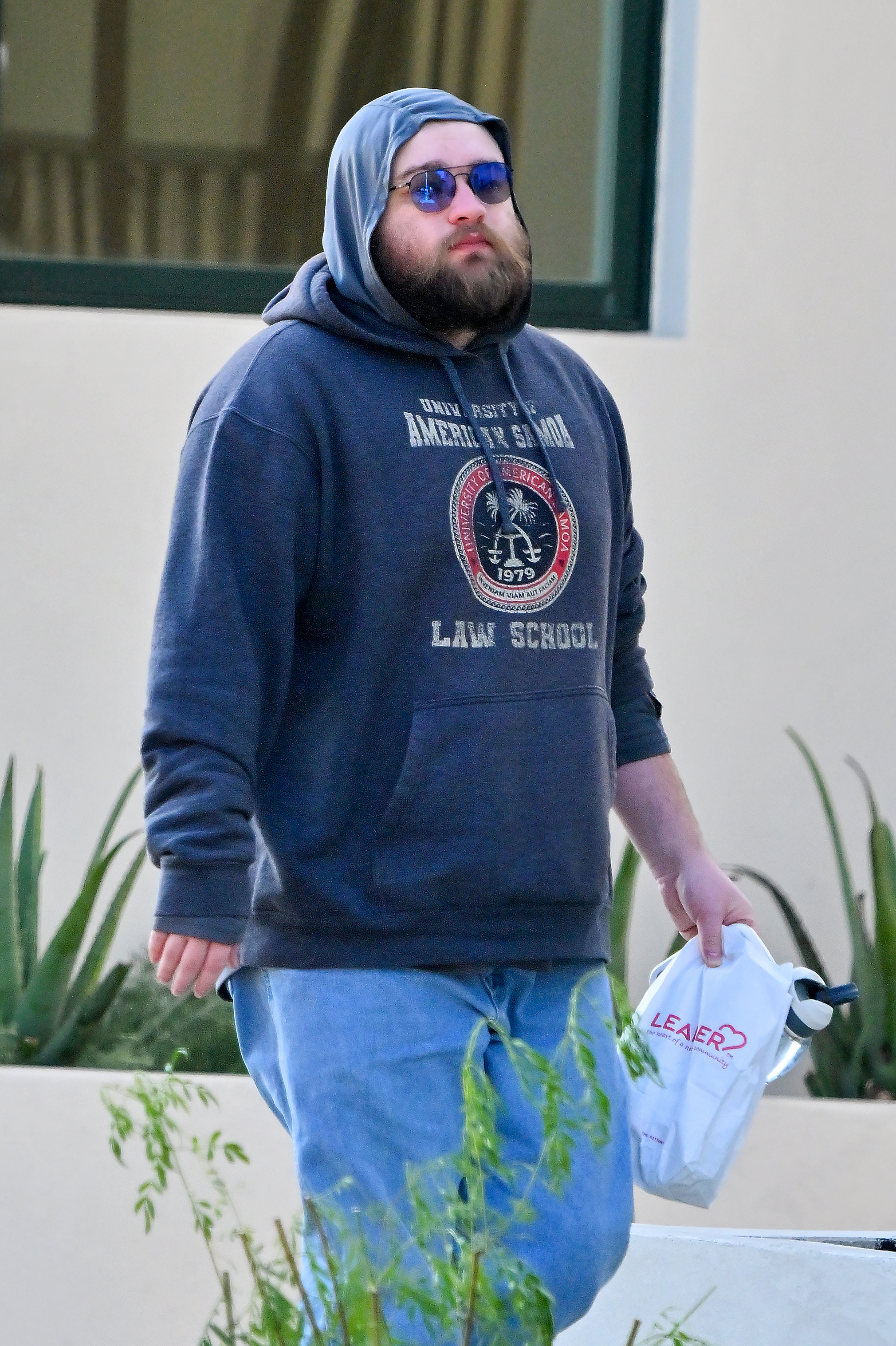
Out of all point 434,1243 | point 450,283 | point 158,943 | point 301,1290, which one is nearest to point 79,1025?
point 158,943

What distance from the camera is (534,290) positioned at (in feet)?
12.1

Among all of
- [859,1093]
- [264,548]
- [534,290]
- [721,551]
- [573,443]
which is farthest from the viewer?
[534,290]

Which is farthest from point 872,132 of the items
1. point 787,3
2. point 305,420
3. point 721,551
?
point 305,420

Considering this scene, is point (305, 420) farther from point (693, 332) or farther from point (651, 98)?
point (651, 98)

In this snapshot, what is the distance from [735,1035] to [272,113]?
2.60 meters

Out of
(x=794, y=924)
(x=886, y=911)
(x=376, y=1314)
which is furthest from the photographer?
(x=794, y=924)

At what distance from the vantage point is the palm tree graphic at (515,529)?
1.78 meters

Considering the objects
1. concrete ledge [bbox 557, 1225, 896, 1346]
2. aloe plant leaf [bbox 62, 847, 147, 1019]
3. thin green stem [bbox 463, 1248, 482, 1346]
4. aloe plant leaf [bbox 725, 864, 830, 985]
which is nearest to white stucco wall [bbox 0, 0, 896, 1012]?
aloe plant leaf [bbox 725, 864, 830, 985]

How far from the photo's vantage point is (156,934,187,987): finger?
1.65m

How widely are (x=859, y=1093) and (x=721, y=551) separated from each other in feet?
3.59

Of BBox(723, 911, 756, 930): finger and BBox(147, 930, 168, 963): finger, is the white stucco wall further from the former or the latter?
BBox(147, 930, 168, 963): finger

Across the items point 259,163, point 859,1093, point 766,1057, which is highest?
point 259,163

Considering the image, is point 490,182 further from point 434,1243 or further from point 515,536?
point 434,1243

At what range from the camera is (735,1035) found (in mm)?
2006
